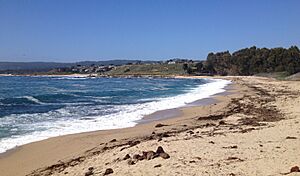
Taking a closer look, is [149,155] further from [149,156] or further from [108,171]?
[108,171]

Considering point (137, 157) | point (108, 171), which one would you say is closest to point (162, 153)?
point (137, 157)

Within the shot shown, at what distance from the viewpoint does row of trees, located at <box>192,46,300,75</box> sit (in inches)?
4032

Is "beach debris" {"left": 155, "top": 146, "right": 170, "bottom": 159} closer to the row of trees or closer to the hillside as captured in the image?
the row of trees

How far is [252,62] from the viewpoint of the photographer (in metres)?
120

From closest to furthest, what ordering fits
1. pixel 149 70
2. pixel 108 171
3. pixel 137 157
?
pixel 108 171, pixel 137 157, pixel 149 70

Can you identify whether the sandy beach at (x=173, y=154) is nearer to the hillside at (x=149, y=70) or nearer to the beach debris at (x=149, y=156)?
the beach debris at (x=149, y=156)

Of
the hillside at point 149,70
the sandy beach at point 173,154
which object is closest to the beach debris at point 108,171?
the sandy beach at point 173,154

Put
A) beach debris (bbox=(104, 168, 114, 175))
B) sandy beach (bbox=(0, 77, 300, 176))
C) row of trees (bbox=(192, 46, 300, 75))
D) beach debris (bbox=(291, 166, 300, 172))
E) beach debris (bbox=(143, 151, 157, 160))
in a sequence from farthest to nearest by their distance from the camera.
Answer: row of trees (bbox=(192, 46, 300, 75))
beach debris (bbox=(143, 151, 157, 160))
beach debris (bbox=(104, 168, 114, 175))
sandy beach (bbox=(0, 77, 300, 176))
beach debris (bbox=(291, 166, 300, 172))

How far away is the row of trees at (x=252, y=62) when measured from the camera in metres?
102

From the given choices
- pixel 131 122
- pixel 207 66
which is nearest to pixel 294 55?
pixel 207 66

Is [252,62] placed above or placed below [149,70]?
above

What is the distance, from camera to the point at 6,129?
17.8 metres

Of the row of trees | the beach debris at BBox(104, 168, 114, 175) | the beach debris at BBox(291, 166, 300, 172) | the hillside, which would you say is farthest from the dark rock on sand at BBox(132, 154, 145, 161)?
the hillside

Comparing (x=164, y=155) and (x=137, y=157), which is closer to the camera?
(x=164, y=155)
